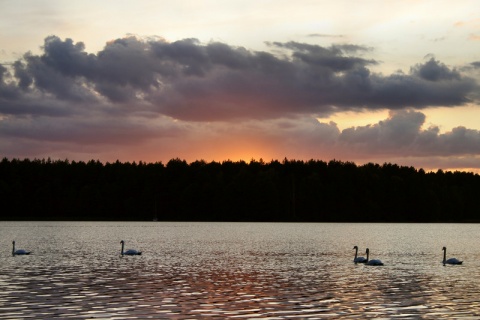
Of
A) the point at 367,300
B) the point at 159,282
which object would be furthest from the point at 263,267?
the point at 367,300

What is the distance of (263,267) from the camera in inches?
2318

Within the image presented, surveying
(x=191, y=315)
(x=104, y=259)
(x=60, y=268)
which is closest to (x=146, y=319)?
(x=191, y=315)

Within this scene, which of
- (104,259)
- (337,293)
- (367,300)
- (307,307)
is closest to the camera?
(307,307)

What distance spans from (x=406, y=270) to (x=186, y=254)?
26.3 meters

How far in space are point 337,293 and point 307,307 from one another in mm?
6414

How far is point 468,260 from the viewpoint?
7281cm

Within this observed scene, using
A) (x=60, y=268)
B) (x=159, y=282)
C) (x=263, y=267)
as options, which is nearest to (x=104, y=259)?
(x=60, y=268)

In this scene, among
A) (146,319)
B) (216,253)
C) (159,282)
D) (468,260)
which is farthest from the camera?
(216,253)

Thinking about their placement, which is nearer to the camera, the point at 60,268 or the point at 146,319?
the point at 146,319

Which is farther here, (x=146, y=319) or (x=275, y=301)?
(x=275, y=301)

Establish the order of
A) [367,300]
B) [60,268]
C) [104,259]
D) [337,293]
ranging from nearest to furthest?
[367,300], [337,293], [60,268], [104,259]

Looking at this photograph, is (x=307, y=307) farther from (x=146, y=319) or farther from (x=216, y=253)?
(x=216, y=253)

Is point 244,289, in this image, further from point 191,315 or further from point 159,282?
point 191,315

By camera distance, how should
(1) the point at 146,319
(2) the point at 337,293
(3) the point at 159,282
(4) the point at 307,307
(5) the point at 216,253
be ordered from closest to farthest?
(1) the point at 146,319 < (4) the point at 307,307 < (2) the point at 337,293 < (3) the point at 159,282 < (5) the point at 216,253
